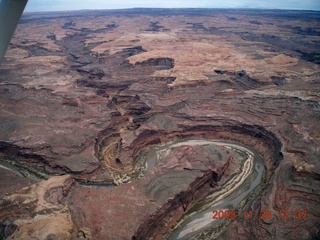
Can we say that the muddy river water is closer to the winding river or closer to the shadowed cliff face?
the winding river

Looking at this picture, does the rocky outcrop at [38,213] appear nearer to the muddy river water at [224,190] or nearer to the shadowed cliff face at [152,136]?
the shadowed cliff face at [152,136]

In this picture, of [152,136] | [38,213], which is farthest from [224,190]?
[38,213]

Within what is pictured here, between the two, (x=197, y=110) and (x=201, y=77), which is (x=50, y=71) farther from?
(x=197, y=110)

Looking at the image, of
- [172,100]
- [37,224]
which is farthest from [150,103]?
[37,224]

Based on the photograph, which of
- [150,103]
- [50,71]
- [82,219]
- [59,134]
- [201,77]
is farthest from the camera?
[50,71]

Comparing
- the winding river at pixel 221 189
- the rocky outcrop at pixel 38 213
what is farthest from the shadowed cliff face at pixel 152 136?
the winding river at pixel 221 189

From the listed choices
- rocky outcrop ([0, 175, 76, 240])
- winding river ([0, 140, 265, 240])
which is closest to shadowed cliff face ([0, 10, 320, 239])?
rocky outcrop ([0, 175, 76, 240])
